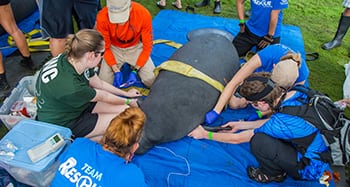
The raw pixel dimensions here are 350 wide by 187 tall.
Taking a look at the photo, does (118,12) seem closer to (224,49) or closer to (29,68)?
(224,49)

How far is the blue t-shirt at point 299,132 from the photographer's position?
7.13ft

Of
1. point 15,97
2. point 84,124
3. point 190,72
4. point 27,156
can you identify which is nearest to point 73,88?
point 84,124

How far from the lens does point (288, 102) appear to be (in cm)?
229

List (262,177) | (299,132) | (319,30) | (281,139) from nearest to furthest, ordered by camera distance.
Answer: (299,132) → (281,139) → (262,177) → (319,30)

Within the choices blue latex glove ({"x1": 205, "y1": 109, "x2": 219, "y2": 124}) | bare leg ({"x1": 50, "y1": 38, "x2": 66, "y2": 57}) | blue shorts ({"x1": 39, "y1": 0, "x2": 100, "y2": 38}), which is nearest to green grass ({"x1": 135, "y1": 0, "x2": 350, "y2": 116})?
blue latex glove ({"x1": 205, "y1": 109, "x2": 219, "y2": 124})

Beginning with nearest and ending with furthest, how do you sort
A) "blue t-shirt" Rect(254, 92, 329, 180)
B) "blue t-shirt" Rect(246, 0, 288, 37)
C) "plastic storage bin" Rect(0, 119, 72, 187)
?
"plastic storage bin" Rect(0, 119, 72, 187) → "blue t-shirt" Rect(254, 92, 329, 180) → "blue t-shirt" Rect(246, 0, 288, 37)

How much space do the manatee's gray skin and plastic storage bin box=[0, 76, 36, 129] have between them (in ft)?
3.60

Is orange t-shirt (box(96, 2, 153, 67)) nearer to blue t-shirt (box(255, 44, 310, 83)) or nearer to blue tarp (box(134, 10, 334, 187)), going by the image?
blue tarp (box(134, 10, 334, 187))

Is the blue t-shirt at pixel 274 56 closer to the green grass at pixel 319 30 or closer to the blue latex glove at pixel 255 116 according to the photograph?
the blue latex glove at pixel 255 116

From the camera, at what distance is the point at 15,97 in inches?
113

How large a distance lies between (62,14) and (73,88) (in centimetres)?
139

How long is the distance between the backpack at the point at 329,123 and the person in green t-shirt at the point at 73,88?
145 cm

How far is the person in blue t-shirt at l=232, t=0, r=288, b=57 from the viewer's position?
361 centimetres

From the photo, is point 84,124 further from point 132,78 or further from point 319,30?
point 319,30
